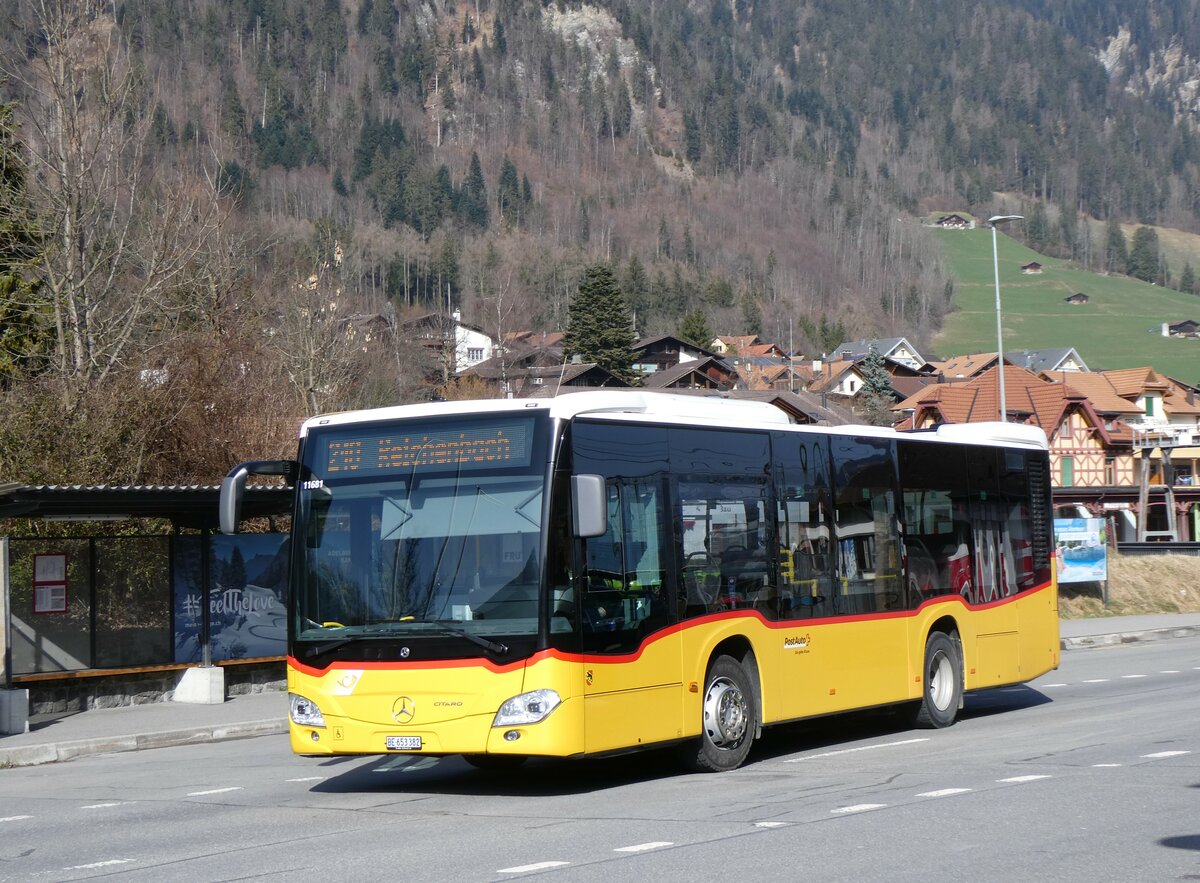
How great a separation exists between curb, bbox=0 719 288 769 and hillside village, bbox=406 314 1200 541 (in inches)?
1272

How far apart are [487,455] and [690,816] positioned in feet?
9.75

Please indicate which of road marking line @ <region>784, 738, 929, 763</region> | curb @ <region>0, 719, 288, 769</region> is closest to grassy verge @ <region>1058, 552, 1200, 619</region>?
road marking line @ <region>784, 738, 929, 763</region>

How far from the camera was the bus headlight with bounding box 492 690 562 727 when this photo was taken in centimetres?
1052

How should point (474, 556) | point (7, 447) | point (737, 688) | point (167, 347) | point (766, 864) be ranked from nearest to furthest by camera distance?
point (766, 864) < point (474, 556) < point (737, 688) < point (7, 447) < point (167, 347)

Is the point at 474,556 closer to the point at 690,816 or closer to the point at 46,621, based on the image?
the point at 690,816

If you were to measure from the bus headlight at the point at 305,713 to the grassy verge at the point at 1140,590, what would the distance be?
28.0 meters

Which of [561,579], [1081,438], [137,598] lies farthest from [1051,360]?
[561,579]

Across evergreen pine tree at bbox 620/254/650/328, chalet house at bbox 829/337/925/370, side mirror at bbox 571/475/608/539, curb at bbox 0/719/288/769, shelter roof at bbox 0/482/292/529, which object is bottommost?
curb at bbox 0/719/288/769

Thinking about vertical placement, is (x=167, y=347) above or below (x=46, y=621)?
above

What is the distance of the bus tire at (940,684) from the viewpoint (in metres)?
15.2

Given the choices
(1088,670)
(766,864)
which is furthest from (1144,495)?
(766,864)

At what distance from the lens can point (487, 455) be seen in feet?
36.0

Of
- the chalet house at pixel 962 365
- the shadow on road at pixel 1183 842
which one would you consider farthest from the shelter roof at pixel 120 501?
the chalet house at pixel 962 365

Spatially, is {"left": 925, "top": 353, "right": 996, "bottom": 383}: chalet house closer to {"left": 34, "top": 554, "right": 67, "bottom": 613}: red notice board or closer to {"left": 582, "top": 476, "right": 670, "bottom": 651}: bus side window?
{"left": 34, "top": 554, "right": 67, "bottom": 613}: red notice board
